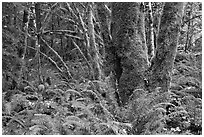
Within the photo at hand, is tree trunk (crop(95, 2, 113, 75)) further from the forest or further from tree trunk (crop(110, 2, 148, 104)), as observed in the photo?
tree trunk (crop(110, 2, 148, 104))

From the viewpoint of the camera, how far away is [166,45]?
4.89 m

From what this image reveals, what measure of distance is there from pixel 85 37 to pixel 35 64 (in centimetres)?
207

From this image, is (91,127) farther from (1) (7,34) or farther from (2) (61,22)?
(2) (61,22)

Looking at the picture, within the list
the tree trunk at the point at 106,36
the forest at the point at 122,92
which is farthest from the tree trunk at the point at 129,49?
the tree trunk at the point at 106,36

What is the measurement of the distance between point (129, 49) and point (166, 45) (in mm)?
662

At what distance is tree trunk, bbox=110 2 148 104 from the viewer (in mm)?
5141

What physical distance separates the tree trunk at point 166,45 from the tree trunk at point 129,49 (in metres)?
0.26

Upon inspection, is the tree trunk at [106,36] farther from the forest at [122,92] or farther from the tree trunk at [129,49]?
the tree trunk at [129,49]

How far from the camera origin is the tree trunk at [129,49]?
16.9 ft

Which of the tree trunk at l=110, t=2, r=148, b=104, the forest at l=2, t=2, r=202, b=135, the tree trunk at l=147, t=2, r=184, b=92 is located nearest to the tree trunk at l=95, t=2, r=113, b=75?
the forest at l=2, t=2, r=202, b=135

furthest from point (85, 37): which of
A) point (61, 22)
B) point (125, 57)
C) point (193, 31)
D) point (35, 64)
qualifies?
point (193, 31)

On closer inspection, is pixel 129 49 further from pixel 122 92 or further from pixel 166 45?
pixel 122 92

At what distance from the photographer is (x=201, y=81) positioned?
6.73 m

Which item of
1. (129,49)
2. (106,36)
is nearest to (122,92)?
(129,49)
